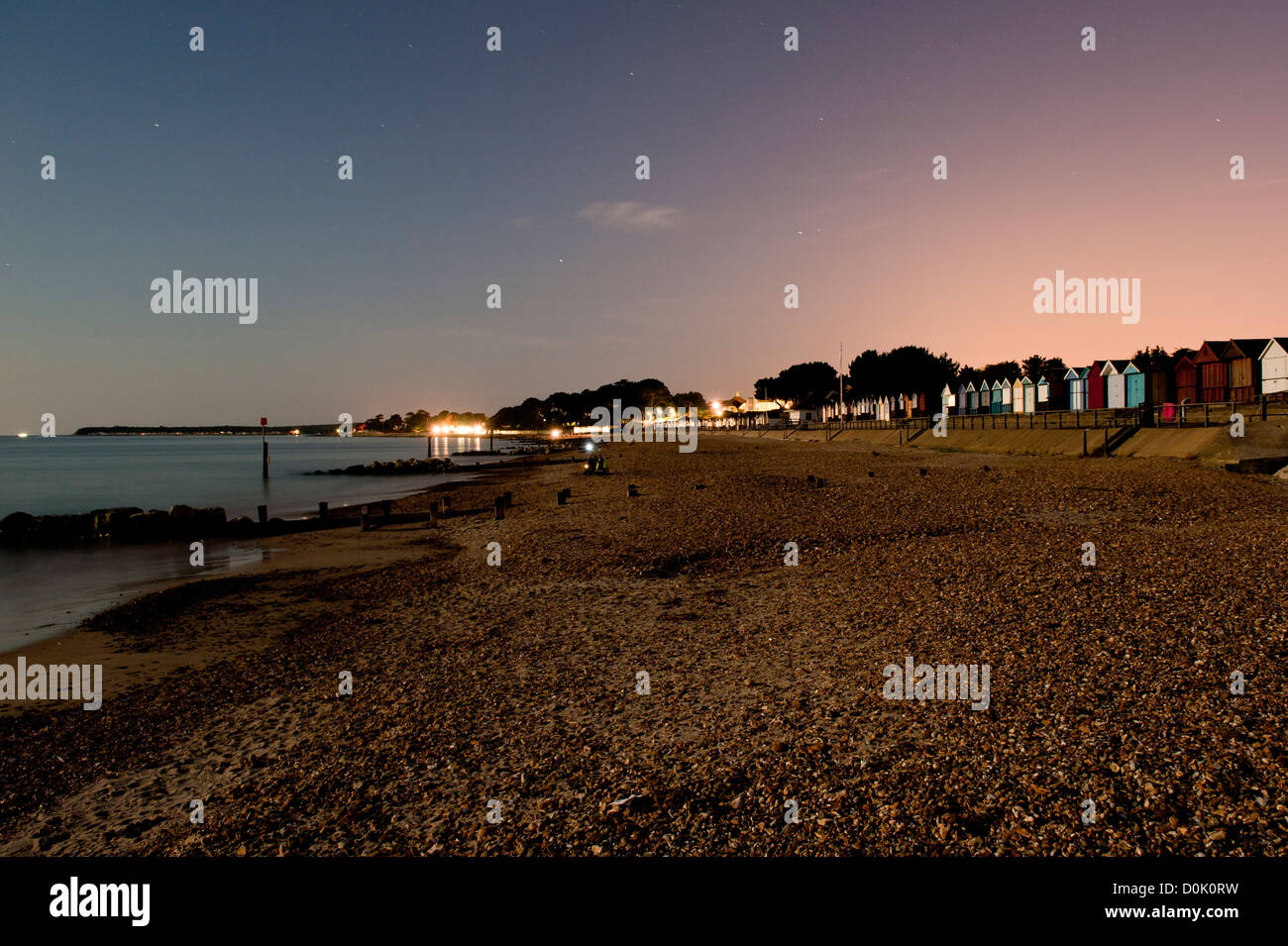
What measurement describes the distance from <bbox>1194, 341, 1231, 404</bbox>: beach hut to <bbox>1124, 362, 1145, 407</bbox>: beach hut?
466 cm

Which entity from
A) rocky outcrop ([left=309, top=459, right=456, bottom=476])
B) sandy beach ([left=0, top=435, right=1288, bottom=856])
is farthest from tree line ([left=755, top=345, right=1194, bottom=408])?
sandy beach ([left=0, top=435, right=1288, bottom=856])

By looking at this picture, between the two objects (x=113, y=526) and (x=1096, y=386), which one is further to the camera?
(x=1096, y=386)

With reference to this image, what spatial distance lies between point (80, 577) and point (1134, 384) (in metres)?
73.3

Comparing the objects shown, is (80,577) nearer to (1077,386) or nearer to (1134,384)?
(1134,384)

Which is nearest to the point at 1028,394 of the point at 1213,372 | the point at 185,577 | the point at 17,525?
the point at 1213,372

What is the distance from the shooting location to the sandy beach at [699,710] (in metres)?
4.58

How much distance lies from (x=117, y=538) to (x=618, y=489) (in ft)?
63.9

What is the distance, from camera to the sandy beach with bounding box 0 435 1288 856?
458 centimetres

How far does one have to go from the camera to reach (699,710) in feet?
21.4

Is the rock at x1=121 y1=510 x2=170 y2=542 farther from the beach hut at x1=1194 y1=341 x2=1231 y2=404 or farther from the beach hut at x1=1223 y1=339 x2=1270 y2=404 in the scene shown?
the beach hut at x1=1194 y1=341 x2=1231 y2=404

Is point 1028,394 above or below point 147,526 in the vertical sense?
above

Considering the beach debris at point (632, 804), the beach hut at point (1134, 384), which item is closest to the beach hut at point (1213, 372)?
the beach hut at point (1134, 384)

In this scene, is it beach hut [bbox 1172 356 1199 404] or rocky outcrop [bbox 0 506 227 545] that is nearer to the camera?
rocky outcrop [bbox 0 506 227 545]
